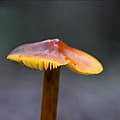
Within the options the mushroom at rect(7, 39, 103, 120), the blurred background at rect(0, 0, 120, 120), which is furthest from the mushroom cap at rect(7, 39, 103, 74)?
the blurred background at rect(0, 0, 120, 120)

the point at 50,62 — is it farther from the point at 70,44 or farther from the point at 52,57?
the point at 70,44

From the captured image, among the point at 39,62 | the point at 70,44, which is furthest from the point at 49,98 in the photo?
the point at 70,44

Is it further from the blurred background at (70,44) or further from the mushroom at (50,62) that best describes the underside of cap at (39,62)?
the blurred background at (70,44)

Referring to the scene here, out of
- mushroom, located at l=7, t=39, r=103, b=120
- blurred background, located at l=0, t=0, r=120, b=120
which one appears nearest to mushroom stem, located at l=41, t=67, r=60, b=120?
mushroom, located at l=7, t=39, r=103, b=120

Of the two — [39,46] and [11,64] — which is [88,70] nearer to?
[39,46]

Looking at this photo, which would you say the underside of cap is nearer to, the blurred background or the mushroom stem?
the mushroom stem

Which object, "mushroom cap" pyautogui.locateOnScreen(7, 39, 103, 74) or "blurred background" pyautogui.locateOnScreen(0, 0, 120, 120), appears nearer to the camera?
"mushroom cap" pyautogui.locateOnScreen(7, 39, 103, 74)

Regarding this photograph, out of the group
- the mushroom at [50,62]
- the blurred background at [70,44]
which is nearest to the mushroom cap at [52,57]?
the mushroom at [50,62]

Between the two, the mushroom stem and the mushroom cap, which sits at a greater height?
the mushroom cap
